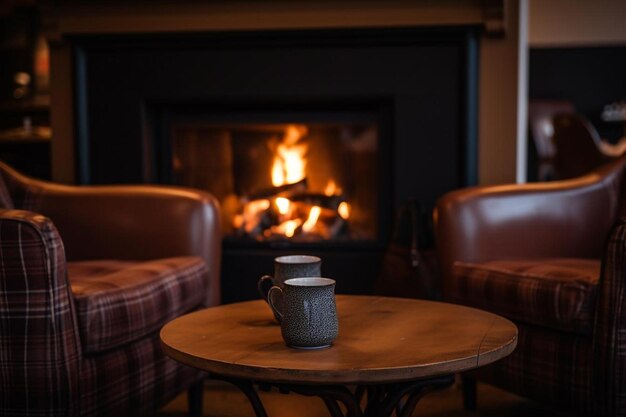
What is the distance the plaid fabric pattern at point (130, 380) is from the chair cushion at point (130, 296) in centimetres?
3

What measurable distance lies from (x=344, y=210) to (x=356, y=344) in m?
1.85

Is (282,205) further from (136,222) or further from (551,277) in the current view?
(551,277)

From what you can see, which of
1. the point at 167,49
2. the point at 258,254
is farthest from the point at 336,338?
the point at 167,49

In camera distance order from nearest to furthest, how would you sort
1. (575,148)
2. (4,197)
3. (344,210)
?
1. (4,197)
2. (344,210)
3. (575,148)

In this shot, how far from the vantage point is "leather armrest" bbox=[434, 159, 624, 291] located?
2.37 metres

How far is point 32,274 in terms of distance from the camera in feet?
5.34

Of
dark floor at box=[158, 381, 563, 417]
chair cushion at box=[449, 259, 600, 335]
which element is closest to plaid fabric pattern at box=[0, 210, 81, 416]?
dark floor at box=[158, 381, 563, 417]

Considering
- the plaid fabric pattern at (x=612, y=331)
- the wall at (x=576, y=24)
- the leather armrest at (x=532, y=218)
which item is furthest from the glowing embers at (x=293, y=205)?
the wall at (x=576, y=24)

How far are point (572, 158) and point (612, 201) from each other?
1.98 m

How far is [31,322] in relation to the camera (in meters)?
1.63

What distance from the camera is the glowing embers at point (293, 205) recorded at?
313 cm

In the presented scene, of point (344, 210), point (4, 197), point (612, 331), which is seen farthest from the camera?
point (344, 210)

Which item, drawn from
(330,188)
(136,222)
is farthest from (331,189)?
(136,222)

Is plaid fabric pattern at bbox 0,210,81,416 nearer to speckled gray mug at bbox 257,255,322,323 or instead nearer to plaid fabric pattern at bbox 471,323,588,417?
speckled gray mug at bbox 257,255,322,323
